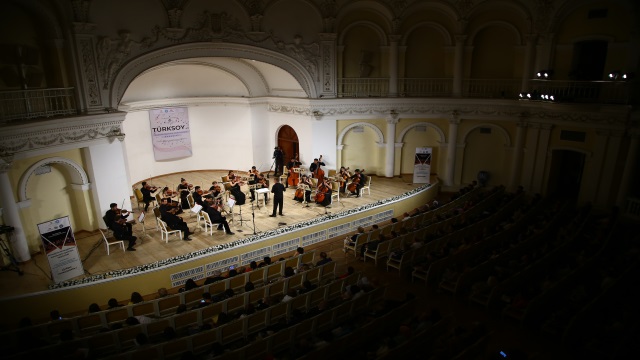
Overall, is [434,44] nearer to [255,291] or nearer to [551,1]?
[551,1]

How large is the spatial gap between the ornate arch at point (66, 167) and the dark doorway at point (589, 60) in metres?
19.7

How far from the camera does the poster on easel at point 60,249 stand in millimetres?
11344

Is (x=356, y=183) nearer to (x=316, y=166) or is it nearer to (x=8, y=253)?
(x=316, y=166)

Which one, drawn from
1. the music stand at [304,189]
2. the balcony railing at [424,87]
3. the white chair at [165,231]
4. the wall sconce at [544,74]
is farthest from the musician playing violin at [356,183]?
the wall sconce at [544,74]

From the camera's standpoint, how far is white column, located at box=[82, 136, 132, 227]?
1474 cm

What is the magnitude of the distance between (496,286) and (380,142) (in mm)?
12722

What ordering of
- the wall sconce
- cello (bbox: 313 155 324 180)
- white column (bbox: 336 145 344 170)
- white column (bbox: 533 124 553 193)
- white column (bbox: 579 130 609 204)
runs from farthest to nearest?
white column (bbox: 336 145 344 170), cello (bbox: 313 155 324 180), white column (bbox: 533 124 553 193), the wall sconce, white column (bbox: 579 130 609 204)

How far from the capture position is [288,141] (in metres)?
24.1

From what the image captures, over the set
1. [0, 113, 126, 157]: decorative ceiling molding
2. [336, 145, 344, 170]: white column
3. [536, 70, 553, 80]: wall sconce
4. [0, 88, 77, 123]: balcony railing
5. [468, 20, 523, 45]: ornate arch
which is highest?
[468, 20, 523, 45]: ornate arch

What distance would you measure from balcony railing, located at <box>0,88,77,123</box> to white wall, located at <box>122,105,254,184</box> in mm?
7661

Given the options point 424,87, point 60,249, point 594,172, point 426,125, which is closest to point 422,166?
point 426,125

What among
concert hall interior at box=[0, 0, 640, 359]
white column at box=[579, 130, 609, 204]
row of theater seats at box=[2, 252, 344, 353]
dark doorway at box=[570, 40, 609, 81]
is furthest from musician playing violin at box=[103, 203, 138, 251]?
dark doorway at box=[570, 40, 609, 81]

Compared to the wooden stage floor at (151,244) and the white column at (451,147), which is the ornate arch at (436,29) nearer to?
the white column at (451,147)

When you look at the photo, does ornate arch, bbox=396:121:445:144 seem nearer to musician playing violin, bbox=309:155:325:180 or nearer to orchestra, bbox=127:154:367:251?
orchestra, bbox=127:154:367:251
